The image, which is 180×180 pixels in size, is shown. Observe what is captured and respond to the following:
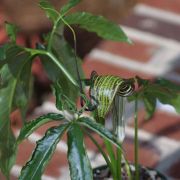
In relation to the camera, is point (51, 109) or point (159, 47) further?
point (159, 47)

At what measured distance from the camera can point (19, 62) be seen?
99 cm

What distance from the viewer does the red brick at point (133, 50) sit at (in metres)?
1.67

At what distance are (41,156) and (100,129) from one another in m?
0.09

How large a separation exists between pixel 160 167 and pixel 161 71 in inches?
13.5

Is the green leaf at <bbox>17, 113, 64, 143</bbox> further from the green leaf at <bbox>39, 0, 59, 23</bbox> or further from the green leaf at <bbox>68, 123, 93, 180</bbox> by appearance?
the green leaf at <bbox>39, 0, 59, 23</bbox>

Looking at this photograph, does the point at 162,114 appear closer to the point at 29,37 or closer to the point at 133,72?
the point at 133,72

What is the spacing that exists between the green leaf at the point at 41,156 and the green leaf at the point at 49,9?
7.9 inches

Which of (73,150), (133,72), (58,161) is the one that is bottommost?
(58,161)

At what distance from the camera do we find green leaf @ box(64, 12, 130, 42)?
91 centimetres

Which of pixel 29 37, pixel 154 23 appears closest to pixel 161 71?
pixel 154 23

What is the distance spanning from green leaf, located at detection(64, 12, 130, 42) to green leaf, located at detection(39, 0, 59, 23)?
2cm

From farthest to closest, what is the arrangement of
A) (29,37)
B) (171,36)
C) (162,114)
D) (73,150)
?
(29,37) < (171,36) < (162,114) < (73,150)

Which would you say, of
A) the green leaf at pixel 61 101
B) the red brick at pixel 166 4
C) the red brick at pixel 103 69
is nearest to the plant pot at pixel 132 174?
the green leaf at pixel 61 101

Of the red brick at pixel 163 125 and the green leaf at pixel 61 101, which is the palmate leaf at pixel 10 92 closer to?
the green leaf at pixel 61 101
